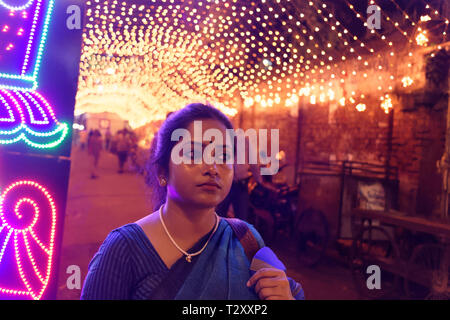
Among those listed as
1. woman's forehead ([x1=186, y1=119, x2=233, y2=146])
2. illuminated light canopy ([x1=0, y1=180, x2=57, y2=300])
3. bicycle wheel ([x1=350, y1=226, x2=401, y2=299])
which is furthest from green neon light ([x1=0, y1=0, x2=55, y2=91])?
bicycle wheel ([x1=350, y1=226, x2=401, y2=299])

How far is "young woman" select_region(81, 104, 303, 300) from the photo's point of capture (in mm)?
1189

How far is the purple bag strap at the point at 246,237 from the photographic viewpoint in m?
1.35

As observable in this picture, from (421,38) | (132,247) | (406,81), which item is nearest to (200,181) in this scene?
(132,247)

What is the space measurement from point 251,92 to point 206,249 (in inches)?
309

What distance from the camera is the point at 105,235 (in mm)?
5969

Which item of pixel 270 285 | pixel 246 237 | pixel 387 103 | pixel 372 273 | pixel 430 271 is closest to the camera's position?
pixel 270 285

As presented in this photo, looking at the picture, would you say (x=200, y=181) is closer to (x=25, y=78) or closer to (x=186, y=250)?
(x=186, y=250)

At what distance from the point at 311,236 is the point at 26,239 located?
15.2 ft

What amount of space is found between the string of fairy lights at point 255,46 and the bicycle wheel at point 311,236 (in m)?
2.06

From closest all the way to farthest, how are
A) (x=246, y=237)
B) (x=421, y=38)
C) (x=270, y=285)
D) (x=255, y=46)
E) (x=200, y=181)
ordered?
(x=270, y=285)
(x=200, y=181)
(x=246, y=237)
(x=421, y=38)
(x=255, y=46)

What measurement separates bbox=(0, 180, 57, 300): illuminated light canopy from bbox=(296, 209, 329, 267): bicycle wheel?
3992mm

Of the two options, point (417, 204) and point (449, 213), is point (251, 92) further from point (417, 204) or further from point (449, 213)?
point (449, 213)

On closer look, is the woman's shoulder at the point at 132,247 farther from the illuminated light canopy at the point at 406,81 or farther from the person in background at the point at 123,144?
the person in background at the point at 123,144
